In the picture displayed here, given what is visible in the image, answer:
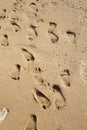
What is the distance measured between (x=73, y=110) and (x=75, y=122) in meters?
0.10

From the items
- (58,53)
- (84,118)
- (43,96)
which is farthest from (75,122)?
(58,53)

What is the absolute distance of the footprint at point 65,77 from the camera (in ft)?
7.97

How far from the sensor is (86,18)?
290cm

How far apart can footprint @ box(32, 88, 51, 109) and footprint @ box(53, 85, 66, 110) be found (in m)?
0.07

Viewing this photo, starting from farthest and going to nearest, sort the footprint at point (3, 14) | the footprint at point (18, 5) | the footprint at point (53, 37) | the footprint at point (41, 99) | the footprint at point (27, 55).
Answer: the footprint at point (18, 5) → the footprint at point (3, 14) → the footprint at point (53, 37) → the footprint at point (27, 55) → the footprint at point (41, 99)

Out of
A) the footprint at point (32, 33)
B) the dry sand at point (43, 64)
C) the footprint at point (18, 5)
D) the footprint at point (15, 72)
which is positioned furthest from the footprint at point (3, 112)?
the footprint at point (18, 5)

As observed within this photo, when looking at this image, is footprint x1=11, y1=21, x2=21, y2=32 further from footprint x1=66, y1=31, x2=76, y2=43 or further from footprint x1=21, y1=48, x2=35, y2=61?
footprint x1=66, y1=31, x2=76, y2=43

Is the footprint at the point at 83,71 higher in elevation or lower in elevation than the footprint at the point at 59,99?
higher

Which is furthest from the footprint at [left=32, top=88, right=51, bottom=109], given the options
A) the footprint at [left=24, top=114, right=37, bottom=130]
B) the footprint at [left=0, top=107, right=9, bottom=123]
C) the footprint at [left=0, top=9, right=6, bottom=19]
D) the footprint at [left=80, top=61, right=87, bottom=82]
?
the footprint at [left=0, top=9, right=6, bottom=19]

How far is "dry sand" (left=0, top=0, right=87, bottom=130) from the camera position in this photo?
88.4 inches

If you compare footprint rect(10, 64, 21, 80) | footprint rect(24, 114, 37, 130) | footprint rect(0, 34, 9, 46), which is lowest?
footprint rect(24, 114, 37, 130)

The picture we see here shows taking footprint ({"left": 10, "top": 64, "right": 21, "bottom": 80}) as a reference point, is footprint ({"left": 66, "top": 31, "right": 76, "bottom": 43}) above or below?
above

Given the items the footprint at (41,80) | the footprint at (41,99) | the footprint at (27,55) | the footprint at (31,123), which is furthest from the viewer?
the footprint at (27,55)

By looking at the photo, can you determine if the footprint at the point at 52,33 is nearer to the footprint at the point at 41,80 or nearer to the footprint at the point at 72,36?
the footprint at the point at 72,36
